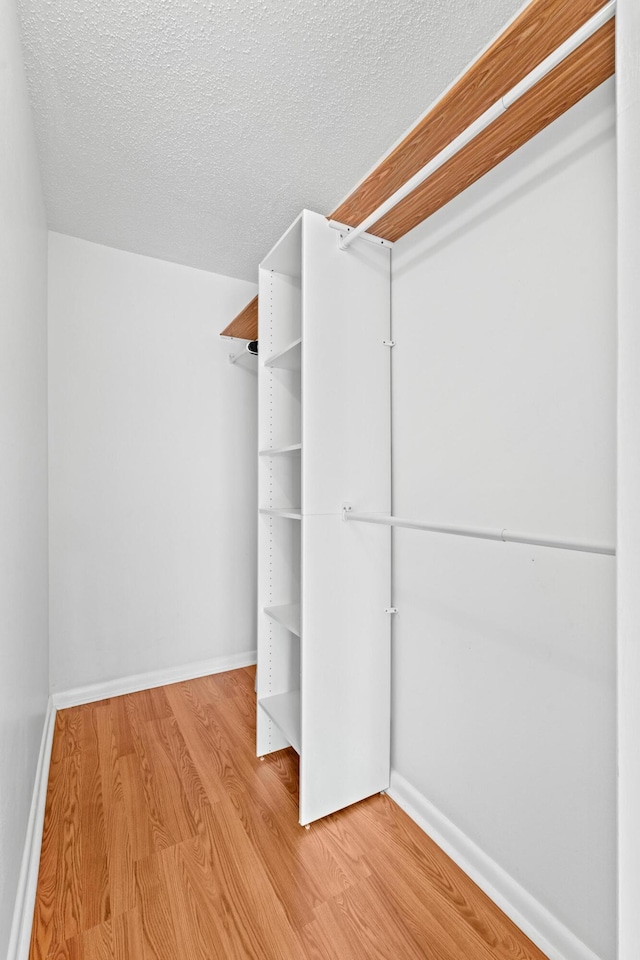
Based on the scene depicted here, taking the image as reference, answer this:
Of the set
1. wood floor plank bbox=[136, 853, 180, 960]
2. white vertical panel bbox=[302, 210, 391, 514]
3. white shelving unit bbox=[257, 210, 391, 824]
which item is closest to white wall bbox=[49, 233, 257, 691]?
white shelving unit bbox=[257, 210, 391, 824]

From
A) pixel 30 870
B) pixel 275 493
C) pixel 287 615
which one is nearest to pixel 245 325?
pixel 275 493

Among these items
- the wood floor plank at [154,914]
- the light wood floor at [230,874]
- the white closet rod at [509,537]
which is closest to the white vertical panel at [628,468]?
the white closet rod at [509,537]

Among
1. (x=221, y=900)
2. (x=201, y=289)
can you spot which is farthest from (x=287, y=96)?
(x=221, y=900)

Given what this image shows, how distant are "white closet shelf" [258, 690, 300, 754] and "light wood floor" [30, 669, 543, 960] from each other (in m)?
0.24

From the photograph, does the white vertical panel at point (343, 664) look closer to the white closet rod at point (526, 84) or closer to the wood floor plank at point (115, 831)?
the wood floor plank at point (115, 831)

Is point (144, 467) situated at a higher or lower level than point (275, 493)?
higher

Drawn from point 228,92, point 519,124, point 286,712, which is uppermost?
point 228,92

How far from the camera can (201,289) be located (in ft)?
8.96

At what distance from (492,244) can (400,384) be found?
1.76ft

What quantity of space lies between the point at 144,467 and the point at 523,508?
2095 millimetres

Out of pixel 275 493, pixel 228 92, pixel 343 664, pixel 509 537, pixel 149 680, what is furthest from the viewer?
pixel 149 680

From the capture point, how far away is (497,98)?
107 centimetres

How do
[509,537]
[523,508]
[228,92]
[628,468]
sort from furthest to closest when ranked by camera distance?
1. [228,92]
2. [523,508]
3. [509,537]
4. [628,468]

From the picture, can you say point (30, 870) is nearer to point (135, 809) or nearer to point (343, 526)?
point (135, 809)
